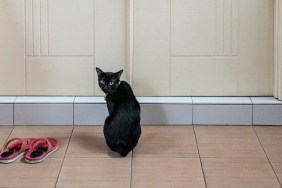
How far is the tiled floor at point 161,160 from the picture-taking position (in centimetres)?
234

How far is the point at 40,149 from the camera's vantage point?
A: 2613 millimetres

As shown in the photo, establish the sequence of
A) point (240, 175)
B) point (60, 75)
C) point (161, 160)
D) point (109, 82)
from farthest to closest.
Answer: point (60, 75) < point (109, 82) < point (161, 160) < point (240, 175)

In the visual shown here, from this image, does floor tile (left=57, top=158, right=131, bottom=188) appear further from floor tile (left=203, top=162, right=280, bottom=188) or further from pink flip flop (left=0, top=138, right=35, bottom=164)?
floor tile (left=203, top=162, right=280, bottom=188)

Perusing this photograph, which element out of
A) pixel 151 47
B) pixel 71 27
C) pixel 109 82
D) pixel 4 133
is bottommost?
pixel 4 133

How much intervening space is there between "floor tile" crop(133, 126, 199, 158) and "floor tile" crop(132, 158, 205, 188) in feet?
0.25

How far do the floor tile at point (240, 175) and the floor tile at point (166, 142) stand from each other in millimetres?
187

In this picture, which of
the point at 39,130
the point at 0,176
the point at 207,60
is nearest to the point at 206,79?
the point at 207,60

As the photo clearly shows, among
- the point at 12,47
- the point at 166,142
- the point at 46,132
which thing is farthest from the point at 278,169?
the point at 12,47

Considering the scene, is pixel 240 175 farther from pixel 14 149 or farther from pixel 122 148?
pixel 14 149

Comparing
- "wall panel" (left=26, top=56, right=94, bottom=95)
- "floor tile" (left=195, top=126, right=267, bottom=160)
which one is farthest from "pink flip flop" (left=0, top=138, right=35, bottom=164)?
"floor tile" (left=195, top=126, right=267, bottom=160)

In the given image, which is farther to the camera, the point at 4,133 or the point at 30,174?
the point at 4,133

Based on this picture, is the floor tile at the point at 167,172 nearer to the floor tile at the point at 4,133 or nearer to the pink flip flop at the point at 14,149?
the pink flip flop at the point at 14,149

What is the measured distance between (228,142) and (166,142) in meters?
0.31

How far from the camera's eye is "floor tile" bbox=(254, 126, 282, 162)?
2609 mm
